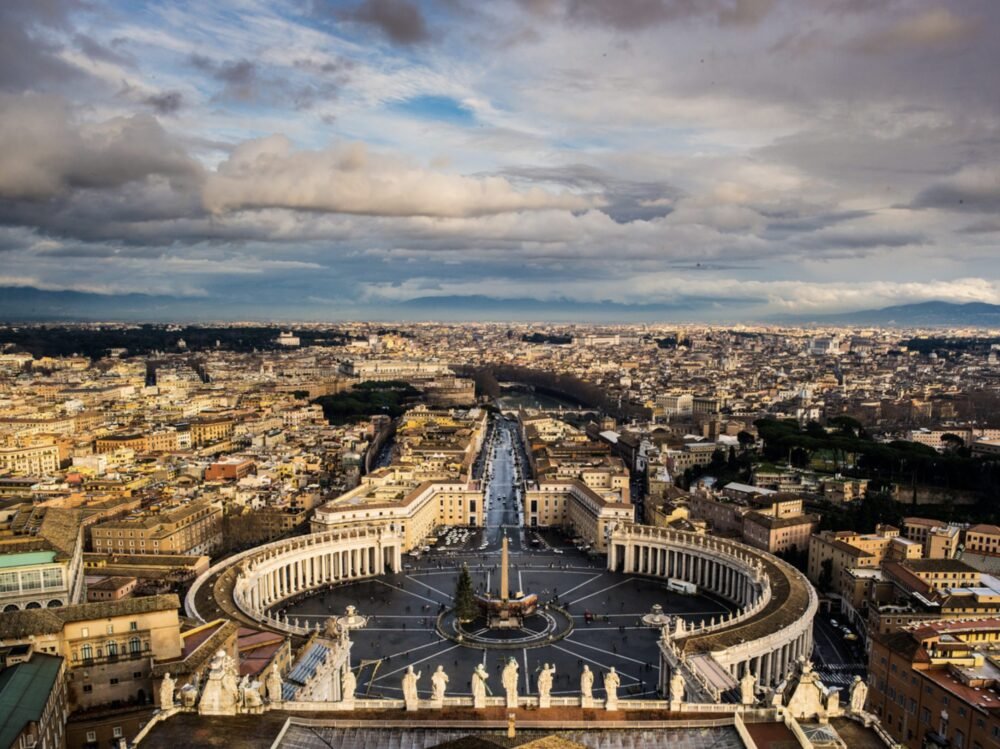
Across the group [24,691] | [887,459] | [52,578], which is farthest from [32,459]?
[887,459]

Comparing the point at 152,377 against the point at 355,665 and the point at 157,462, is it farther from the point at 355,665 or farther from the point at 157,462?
the point at 355,665

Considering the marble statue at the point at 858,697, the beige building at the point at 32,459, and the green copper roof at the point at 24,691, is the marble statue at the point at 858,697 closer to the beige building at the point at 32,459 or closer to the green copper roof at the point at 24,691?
the green copper roof at the point at 24,691

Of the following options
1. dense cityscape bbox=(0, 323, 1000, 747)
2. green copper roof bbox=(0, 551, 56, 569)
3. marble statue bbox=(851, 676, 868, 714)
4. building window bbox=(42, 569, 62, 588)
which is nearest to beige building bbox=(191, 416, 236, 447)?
dense cityscape bbox=(0, 323, 1000, 747)

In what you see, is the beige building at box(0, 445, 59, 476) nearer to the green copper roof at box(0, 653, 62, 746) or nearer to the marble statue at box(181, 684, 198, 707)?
the green copper roof at box(0, 653, 62, 746)

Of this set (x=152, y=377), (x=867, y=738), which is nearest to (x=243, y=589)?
(x=867, y=738)

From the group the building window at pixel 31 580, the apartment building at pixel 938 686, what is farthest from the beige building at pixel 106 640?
the apartment building at pixel 938 686
